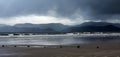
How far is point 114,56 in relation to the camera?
38562mm

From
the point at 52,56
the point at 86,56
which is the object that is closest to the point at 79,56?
the point at 86,56

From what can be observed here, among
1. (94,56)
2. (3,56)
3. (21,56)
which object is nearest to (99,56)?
(94,56)

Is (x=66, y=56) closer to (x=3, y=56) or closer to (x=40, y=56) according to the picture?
(x=40, y=56)

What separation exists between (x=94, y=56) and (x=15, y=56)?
11.4 m

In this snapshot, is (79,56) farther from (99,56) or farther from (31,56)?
(31,56)

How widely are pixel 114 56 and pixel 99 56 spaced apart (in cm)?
218

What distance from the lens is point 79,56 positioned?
39.0 metres

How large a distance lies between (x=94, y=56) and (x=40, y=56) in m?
7.58

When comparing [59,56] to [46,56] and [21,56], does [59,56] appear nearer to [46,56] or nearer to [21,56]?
Answer: [46,56]

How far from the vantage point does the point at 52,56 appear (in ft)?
129

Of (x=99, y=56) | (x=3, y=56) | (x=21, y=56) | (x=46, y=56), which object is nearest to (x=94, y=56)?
(x=99, y=56)

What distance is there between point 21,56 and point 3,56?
2764mm

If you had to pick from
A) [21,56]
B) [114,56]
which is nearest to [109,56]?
[114,56]

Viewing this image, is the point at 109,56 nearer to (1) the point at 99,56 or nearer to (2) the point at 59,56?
(1) the point at 99,56
